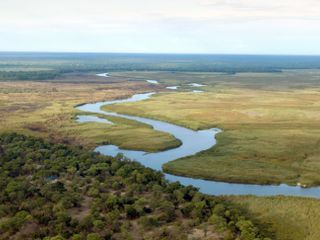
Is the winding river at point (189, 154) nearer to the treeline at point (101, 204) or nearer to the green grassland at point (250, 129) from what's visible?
the green grassland at point (250, 129)

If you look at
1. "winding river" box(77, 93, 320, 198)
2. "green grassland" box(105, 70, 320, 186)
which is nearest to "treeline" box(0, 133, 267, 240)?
"winding river" box(77, 93, 320, 198)

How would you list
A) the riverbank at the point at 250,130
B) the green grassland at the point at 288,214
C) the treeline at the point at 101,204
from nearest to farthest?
the treeline at the point at 101,204
the green grassland at the point at 288,214
the riverbank at the point at 250,130

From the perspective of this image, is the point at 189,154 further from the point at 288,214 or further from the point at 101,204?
the point at 101,204

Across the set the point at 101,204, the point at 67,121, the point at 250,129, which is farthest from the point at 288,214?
the point at 67,121

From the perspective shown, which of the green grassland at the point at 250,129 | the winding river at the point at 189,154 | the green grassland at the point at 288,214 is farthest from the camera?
the green grassland at the point at 250,129

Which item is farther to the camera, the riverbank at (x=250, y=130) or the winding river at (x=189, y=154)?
the riverbank at (x=250, y=130)

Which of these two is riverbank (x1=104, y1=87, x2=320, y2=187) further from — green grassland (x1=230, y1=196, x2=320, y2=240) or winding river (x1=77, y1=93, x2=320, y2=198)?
green grassland (x1=230, y1=196, x2=320, y2=240)

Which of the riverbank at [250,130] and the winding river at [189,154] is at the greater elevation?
the riverbank at [250,130]

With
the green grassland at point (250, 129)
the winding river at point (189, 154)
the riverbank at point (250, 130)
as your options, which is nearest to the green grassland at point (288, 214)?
the winding river at point (189, 154)
